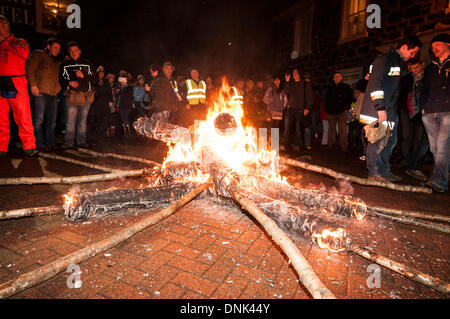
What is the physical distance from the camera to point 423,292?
1997 mm

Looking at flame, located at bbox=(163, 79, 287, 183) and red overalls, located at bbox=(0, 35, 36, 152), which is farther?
red overalls, located at bbox=(0, 35, 36, 152)

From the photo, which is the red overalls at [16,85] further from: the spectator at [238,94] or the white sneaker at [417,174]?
the white sneaker at [417,174]

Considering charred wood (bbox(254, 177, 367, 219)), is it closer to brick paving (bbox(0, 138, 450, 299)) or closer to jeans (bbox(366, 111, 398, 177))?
brick paving (bbox(0, 138, 450, 299))

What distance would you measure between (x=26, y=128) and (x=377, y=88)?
7.63 meters

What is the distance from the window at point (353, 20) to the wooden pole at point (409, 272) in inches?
414

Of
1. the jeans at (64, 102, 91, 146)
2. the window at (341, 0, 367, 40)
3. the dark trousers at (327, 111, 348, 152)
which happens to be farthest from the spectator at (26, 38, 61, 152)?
the window at (341, 0, 367, 40)

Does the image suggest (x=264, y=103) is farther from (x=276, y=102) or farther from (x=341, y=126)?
(x=341, y=126)

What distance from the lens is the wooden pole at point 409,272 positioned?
1901 mm

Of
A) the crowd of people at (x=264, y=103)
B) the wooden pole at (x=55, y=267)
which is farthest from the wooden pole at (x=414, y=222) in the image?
the wooden pole at (x=55, y=267)

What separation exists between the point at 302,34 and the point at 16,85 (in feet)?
46.5

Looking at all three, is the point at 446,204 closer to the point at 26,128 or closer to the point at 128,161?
the point at 128,161

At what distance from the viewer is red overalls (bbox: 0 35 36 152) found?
546cm
